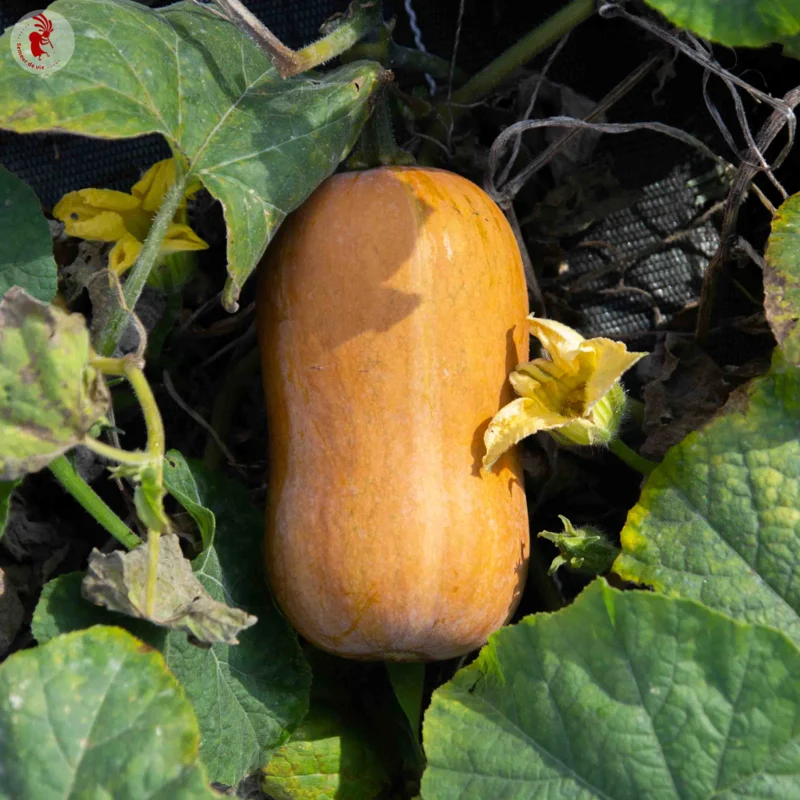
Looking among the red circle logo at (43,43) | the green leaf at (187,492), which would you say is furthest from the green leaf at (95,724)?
the red circle logo at (43,43)

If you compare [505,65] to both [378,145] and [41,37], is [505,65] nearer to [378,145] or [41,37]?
[378,145]

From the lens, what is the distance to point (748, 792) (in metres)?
0.89

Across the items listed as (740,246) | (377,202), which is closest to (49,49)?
(377,202)

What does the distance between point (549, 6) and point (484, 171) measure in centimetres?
26

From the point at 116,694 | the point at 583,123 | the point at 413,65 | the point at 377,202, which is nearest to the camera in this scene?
the point at 116,694

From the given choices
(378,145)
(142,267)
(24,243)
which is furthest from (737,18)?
(24,243)

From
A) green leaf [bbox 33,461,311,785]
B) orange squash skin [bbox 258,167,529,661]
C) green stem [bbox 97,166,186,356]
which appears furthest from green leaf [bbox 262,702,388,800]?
green stem [bbox 97,166,186,356]

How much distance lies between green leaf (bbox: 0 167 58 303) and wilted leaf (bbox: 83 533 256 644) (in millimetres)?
278

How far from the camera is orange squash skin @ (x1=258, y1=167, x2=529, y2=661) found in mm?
1030

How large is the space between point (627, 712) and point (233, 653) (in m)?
0.44

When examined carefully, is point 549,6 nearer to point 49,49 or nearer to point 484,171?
point 484,171

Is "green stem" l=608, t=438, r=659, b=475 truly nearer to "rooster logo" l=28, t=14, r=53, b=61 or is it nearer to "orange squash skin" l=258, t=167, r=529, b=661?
"orange squash skin" l=258, t=167, r=529, b=661

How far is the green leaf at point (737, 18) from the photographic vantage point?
930mm

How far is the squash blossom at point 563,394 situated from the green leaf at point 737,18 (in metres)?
0.31
